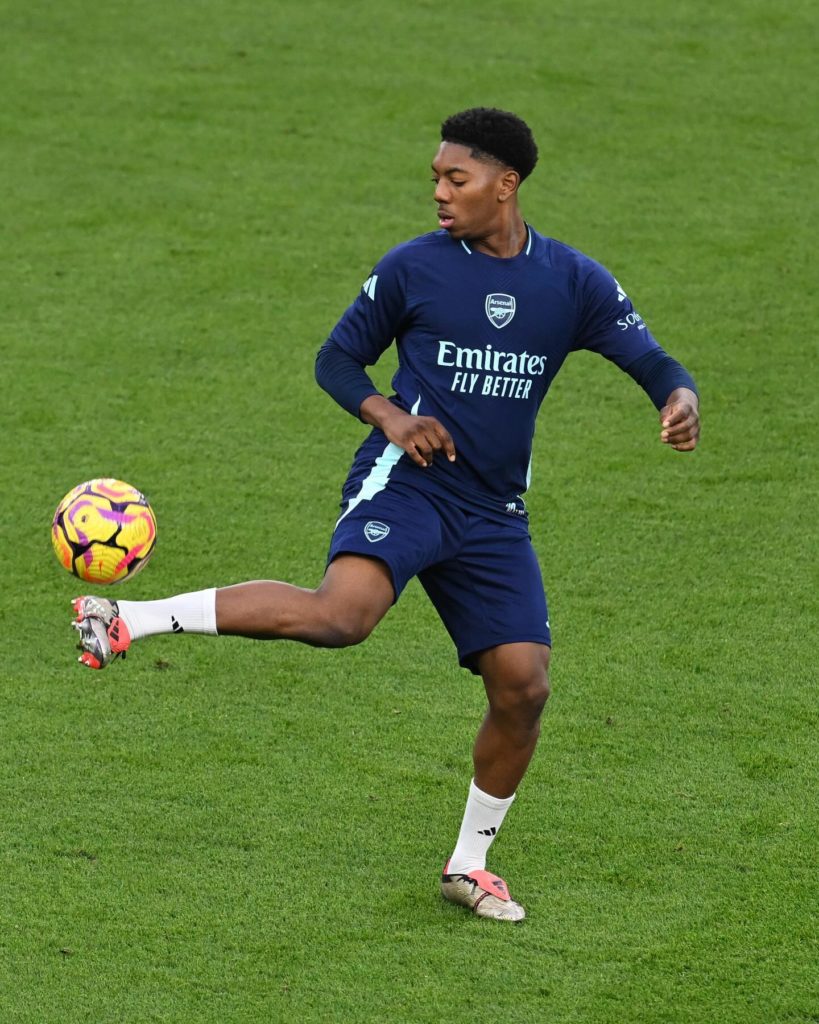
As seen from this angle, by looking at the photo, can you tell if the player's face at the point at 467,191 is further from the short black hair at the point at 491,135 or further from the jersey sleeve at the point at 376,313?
the jersey sleeve at the point at 376,313

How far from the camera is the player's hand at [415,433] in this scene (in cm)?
476

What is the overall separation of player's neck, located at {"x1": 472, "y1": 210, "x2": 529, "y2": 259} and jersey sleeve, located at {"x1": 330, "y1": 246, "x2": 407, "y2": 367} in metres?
0.25

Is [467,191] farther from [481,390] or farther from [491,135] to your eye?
[481,390]

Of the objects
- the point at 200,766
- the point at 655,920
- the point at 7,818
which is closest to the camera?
the point at 655,920

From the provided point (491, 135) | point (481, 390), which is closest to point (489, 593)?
point (481, 390)

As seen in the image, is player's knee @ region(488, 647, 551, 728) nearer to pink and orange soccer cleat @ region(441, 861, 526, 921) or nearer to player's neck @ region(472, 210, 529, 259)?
pink and orange soccer cleat @ region(441, 861, 526, 921)

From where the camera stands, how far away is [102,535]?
5082 millimetres

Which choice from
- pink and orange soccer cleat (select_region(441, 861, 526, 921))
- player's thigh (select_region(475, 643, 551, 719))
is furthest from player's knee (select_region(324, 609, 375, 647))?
pink and orange soccer cleat (select_region(441, 861, 526, 921))

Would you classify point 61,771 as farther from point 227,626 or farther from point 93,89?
point 93,89

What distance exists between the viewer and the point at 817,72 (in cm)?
1359

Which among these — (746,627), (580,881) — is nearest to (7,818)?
(580,881)

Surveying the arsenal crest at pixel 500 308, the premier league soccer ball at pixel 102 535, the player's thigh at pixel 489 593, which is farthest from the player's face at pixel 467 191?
the premier league soccer ball at pixel 102 535

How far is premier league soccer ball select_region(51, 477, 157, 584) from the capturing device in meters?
5.08

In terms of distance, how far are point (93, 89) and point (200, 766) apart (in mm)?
8393
